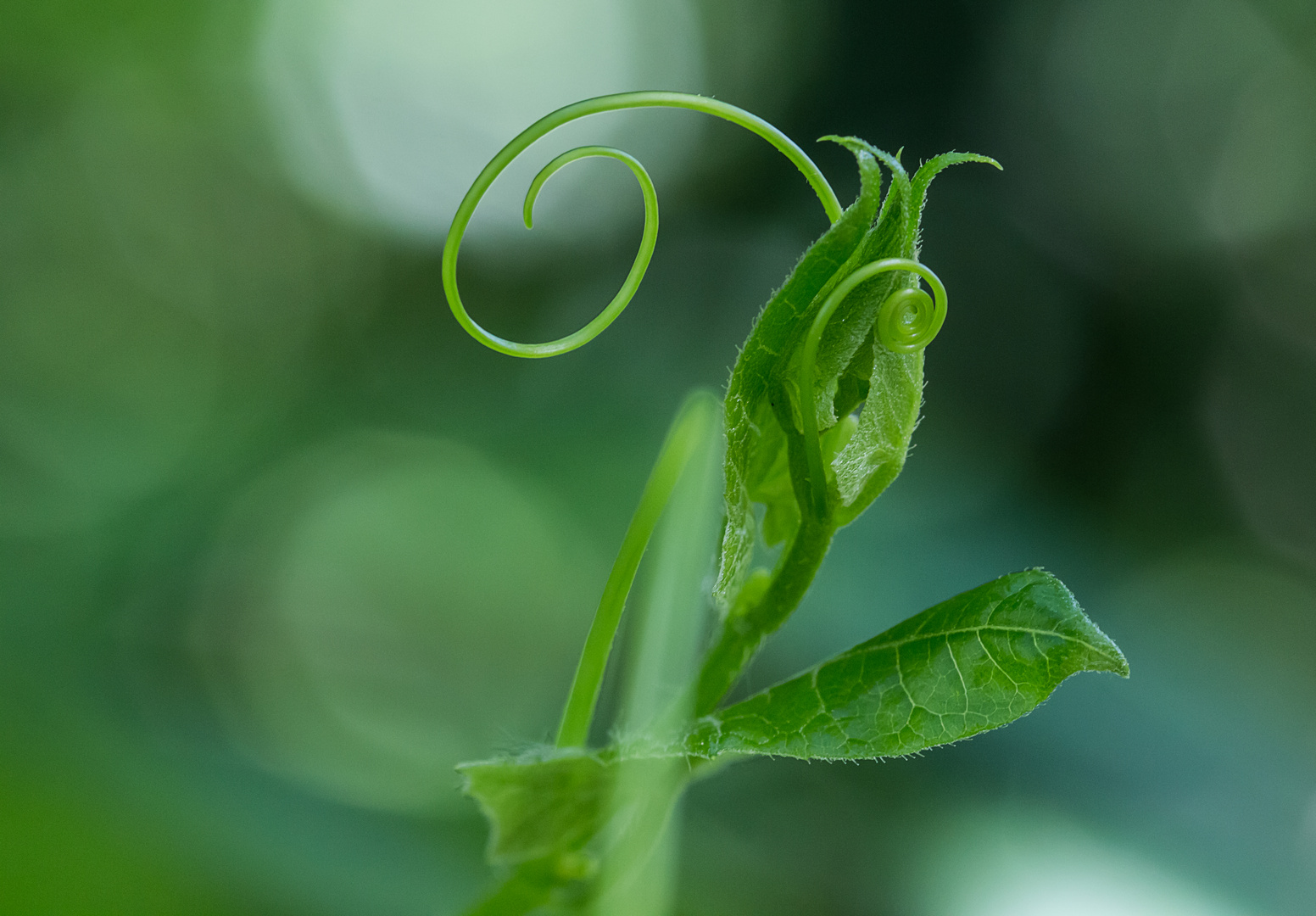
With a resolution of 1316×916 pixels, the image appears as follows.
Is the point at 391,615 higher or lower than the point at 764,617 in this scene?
higher

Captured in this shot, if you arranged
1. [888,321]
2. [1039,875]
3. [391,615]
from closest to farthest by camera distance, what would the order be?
[888,321] < [1039,875] < [391,615]

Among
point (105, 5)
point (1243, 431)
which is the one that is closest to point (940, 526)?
point (1243, 431)

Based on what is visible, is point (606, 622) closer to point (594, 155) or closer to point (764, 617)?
point (764, 617)

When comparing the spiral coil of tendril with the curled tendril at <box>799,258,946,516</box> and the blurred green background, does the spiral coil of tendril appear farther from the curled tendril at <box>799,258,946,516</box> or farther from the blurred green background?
the blurred green background

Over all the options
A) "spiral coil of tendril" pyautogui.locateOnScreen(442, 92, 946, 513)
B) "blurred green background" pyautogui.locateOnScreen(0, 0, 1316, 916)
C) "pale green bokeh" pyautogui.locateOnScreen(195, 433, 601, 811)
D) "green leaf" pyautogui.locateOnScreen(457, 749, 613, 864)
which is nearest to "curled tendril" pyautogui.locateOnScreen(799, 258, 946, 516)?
"spiral coil of tendril" pyautogui.locateOnScreen(442, 92, 946, 513)

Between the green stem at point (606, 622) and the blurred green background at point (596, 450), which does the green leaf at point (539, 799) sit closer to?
the green stem at point (606, 622)

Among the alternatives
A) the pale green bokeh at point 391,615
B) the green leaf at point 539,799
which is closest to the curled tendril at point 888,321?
the green leaf at point 539,799

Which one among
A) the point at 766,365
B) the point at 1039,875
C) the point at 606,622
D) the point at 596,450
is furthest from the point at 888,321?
the point at 596,450
